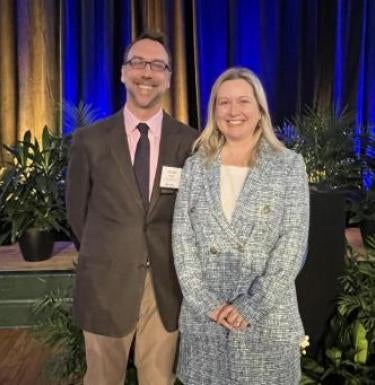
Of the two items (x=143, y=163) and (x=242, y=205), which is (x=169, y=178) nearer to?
(x=143, y=163)

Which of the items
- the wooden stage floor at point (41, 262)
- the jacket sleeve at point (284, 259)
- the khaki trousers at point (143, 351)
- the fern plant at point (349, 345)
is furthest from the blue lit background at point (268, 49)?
the jacket sleeve at point (284, 259)

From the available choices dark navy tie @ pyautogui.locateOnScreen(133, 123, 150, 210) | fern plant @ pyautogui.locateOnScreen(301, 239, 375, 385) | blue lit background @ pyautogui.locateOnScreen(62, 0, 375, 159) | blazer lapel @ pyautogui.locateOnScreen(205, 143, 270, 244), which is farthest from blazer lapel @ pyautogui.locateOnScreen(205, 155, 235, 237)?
blue lit background @ pyautogui.locateOnScreen(62, 0, 375, 159)

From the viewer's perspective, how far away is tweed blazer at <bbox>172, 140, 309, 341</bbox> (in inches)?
59.4

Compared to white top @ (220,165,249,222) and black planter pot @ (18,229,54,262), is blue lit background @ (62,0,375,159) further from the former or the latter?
white top @ (220,165,249,222)

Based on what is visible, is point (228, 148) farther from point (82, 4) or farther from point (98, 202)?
point (82, 4)

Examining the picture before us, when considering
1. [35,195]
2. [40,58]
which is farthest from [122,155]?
[40,58]

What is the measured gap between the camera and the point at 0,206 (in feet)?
10.5

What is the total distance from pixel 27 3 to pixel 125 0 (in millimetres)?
758

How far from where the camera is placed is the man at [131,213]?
5.66ft

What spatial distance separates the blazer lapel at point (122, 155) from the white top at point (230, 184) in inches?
11.8

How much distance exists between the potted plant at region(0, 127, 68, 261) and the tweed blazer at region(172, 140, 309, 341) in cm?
181

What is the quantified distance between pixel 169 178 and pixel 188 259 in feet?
1.03

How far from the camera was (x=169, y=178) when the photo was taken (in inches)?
68.3

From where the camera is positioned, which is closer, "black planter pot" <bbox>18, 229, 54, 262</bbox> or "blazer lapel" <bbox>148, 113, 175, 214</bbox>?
"blazer lapel" <bbox>148, 113, 175, 214</bbox>
